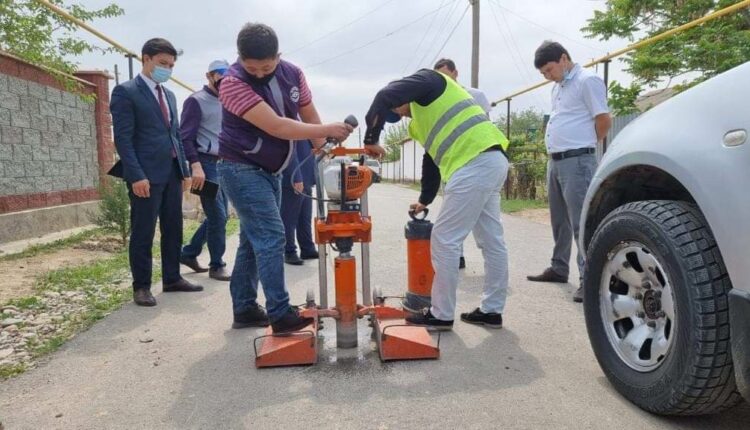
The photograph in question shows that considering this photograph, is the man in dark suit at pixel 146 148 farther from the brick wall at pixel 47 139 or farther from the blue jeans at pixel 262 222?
the brick wall at pixel 47 139

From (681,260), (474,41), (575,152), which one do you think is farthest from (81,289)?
(474,41)

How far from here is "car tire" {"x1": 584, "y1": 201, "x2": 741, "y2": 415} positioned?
6.56ft

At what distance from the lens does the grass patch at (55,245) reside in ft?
19.8

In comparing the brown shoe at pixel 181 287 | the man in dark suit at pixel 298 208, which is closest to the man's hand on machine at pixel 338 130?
the man in dark suit at pixel 298 208

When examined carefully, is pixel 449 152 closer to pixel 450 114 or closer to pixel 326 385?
pixel 450 114

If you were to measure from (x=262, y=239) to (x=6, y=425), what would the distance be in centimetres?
143

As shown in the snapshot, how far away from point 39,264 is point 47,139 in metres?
2.53

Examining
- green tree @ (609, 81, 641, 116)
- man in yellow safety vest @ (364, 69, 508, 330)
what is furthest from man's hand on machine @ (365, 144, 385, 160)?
green tree @ (609, 81, 641, 116)

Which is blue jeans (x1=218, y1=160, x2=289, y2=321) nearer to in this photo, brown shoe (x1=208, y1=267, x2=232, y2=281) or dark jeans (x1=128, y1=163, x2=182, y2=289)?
dark jeans (x1=128, y1=163, x2=182, y2=289)

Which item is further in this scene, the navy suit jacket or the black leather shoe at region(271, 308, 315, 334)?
the navy suit jacket

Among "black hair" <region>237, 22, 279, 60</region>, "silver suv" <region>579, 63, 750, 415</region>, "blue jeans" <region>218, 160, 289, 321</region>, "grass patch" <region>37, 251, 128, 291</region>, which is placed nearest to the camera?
"silver suv" <region>579, 63, 750, 415</region>

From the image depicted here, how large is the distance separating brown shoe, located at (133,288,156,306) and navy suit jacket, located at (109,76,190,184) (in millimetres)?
855

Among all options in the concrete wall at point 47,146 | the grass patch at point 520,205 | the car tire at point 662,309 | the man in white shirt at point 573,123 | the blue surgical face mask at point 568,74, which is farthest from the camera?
the grass patch at point 520,205

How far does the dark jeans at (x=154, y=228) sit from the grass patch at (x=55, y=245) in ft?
7.52
